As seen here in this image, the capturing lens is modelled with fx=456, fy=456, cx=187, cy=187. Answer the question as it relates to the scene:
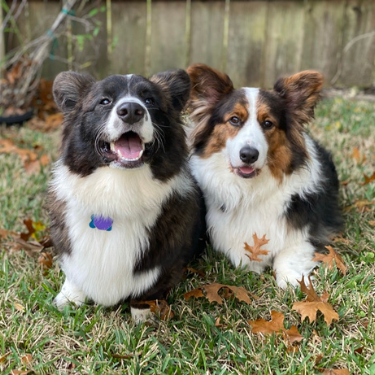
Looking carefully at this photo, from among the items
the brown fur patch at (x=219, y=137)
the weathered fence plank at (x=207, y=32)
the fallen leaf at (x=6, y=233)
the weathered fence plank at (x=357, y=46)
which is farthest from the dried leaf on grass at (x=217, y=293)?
the weathered fence plank at (x=357, y=46)

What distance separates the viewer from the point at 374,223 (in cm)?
352

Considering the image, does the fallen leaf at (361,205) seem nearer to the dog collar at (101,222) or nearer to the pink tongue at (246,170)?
the pink tongue at (246,170)

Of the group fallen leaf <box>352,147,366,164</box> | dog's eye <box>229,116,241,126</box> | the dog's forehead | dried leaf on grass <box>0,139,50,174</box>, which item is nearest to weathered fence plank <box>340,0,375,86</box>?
fallen leaf <box>352,147,366,164</box>

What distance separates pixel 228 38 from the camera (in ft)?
22.1

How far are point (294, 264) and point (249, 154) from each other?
0.84 metres

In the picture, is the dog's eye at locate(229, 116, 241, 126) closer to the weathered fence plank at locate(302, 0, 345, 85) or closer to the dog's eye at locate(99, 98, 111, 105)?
the dog's eye at locate(99, 98, 111, 105)

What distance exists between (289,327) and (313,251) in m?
0.76

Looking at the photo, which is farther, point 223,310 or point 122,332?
point 223,310

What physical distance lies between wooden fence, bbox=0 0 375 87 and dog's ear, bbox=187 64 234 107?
3.56 meters

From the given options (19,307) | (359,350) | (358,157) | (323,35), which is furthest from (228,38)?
(359,350)

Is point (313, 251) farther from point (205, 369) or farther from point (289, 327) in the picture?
point (205, 369)

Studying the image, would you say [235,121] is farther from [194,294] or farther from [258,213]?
[194,294]

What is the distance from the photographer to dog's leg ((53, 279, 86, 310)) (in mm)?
2805

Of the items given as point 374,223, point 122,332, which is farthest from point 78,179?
point 374,223
